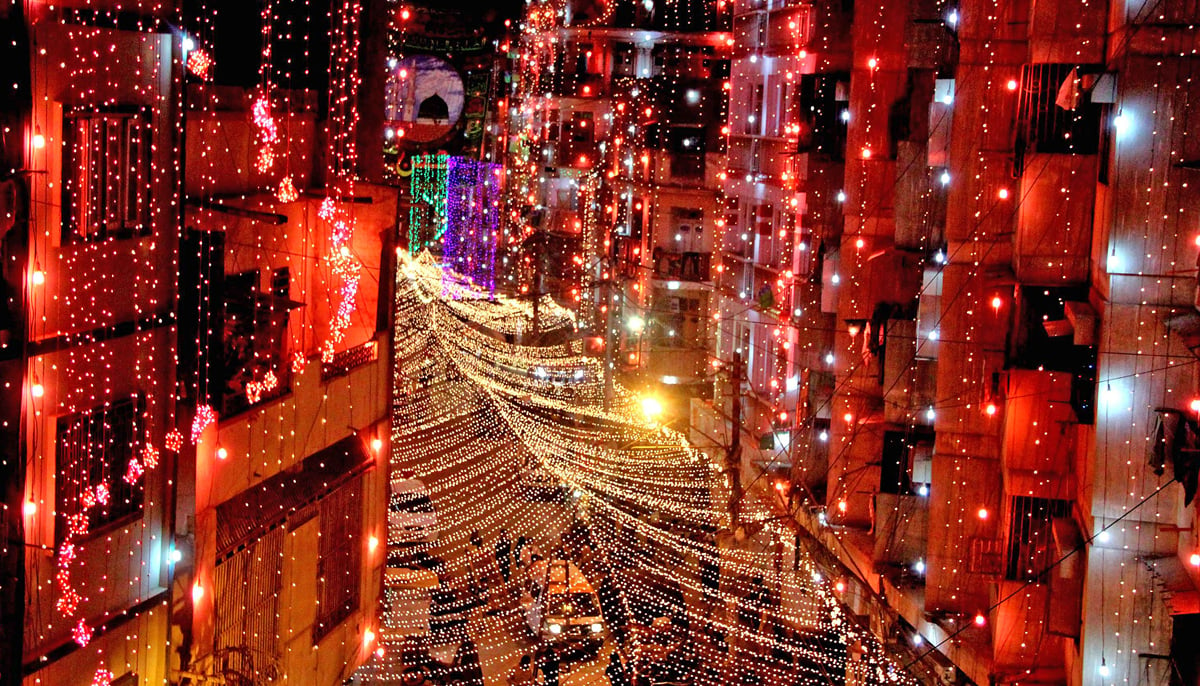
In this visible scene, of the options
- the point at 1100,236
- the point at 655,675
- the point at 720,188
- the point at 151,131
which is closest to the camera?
the point at 151,131

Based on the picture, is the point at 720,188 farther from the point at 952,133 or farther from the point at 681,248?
the point at 952,133

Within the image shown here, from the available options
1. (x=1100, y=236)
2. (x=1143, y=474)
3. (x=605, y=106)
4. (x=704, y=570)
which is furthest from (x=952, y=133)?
(x=605, y=106)

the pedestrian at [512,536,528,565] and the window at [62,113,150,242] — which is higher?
the window at [62,113,150,242]

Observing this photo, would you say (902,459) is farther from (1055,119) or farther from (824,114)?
(824,114)

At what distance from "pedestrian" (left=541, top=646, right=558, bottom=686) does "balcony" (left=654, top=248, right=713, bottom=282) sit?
1447 cm

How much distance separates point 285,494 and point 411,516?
1366cm

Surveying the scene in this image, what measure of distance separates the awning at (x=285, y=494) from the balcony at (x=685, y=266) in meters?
19.4

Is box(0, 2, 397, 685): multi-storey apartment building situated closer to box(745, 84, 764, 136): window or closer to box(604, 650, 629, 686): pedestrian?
box(604, 650, 629, 686): pedestrian

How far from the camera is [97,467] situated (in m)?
11.1

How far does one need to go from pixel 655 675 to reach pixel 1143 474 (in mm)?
12991

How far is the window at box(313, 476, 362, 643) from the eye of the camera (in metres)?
16.2

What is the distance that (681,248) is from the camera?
37.1 metres

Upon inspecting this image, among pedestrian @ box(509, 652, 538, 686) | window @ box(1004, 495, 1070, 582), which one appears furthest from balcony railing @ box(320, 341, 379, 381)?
window @ box(1004, 495, 1070, 582)

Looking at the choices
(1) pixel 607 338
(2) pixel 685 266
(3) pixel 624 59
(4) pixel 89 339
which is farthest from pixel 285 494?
(3) pixel 624 59
